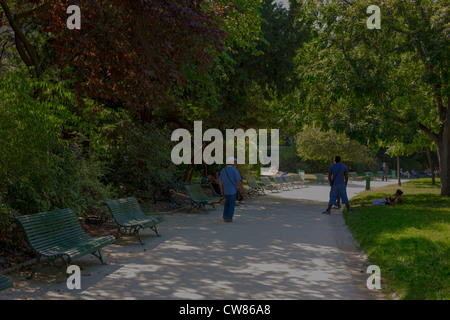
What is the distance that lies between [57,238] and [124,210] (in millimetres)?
3072

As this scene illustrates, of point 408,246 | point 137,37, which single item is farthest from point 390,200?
point 137,37

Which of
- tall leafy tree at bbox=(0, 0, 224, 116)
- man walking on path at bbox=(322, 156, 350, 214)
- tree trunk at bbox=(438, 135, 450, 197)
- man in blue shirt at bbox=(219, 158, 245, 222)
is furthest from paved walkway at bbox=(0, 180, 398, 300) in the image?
tree trunk at bbox=(438, 135, 450, 197)

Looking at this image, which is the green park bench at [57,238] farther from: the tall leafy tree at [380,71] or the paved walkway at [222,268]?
the tall leafy tree at [380,71]

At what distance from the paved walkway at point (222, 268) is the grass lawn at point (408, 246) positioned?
348 millimetres

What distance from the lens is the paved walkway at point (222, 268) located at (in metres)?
5.76

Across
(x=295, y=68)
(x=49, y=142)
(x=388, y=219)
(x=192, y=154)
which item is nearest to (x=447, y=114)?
(x=295, y=68)

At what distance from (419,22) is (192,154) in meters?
11.4

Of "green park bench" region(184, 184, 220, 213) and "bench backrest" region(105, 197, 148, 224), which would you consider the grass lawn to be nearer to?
"green park bench" region(184, 184, 220, 213)

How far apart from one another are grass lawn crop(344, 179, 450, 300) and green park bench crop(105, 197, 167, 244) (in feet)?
14.8

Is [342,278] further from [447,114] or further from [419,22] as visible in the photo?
[447,114]

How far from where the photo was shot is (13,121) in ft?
23.6

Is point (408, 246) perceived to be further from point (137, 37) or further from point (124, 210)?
point (137, 37)

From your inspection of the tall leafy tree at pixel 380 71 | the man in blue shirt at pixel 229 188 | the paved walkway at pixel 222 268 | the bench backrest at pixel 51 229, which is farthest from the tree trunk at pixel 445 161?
the bench backrest at pixel 51 229

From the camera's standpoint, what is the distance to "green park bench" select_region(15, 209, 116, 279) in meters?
6.28
